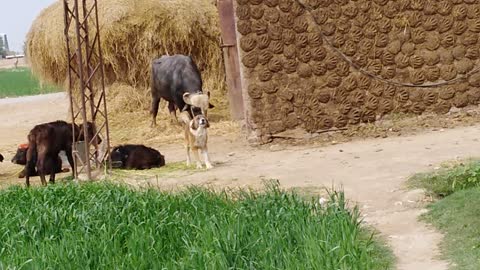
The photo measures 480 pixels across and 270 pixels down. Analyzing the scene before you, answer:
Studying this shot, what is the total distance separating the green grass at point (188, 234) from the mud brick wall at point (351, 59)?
5.30m

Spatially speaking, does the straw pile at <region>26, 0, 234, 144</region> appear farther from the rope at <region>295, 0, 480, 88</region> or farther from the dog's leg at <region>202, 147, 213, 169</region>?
the dog's leg at <region>202, 147, 213, 169</region>

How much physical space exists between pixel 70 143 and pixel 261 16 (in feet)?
11.2

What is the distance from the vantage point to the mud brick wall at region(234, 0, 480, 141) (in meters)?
13.6

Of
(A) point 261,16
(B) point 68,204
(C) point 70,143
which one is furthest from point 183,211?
(A) point 261,16

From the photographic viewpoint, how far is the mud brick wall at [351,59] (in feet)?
44.7

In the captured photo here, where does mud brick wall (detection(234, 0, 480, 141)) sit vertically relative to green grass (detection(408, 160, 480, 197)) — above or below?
above

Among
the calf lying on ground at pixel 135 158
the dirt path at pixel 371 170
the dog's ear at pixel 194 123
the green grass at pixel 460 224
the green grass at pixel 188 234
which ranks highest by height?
the dog's ear at pixel 194 123

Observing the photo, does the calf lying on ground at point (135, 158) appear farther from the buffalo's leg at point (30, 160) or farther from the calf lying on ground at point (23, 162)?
the buffalo's leg at point (30, 160)

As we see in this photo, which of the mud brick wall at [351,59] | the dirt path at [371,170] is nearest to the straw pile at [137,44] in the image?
the dirt path at [371,170]

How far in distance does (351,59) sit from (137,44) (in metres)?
7.49

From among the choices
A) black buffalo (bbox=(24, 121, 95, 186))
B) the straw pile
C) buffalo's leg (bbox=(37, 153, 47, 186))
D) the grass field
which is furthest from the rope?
the straw pile

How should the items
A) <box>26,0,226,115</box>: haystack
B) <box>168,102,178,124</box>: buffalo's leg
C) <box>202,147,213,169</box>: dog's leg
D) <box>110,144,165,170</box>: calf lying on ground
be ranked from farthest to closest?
<box>26,0,226,115</box>: haystack < <box>168,102,178,124</box>: buffalo's leg < <box>110,144,165,170</box>: calf lying on ground < <box>202,147,213,169</box>: dog's leg

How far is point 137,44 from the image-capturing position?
794 inches

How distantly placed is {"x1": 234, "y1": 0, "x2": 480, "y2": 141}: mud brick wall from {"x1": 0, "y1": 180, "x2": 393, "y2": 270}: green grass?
5.30 metres
